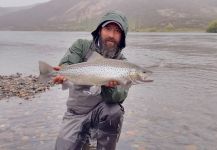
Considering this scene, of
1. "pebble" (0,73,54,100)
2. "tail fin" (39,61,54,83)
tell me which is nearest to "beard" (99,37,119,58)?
"tail fin" (39,61,54,83)

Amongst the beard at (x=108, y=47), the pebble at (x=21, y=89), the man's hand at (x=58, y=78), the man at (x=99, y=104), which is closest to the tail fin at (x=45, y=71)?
the man's hand at (x=58, y=78)

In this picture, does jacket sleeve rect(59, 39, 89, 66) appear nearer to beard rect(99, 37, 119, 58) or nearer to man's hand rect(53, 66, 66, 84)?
beard rect(99, 37, 119, 58)

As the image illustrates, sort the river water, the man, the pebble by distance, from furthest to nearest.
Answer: the pebble < the river water < the man

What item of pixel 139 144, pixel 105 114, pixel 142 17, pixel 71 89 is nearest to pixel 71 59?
pixel 71 89

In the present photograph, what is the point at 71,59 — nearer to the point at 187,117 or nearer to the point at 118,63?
the point at 118,63

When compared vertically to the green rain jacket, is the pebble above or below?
below

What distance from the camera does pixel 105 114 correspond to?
6039 mm

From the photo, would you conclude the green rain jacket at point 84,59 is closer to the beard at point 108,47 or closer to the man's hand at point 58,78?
the beard at point 108,47

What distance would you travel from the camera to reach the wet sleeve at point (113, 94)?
5.82 metres

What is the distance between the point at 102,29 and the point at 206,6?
196127 mm

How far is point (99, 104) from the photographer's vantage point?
20.6ft

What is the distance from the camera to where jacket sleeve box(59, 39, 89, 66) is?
621cm

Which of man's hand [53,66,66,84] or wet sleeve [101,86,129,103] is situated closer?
man's hand [53,66,66,84]

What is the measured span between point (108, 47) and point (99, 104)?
0.99m
